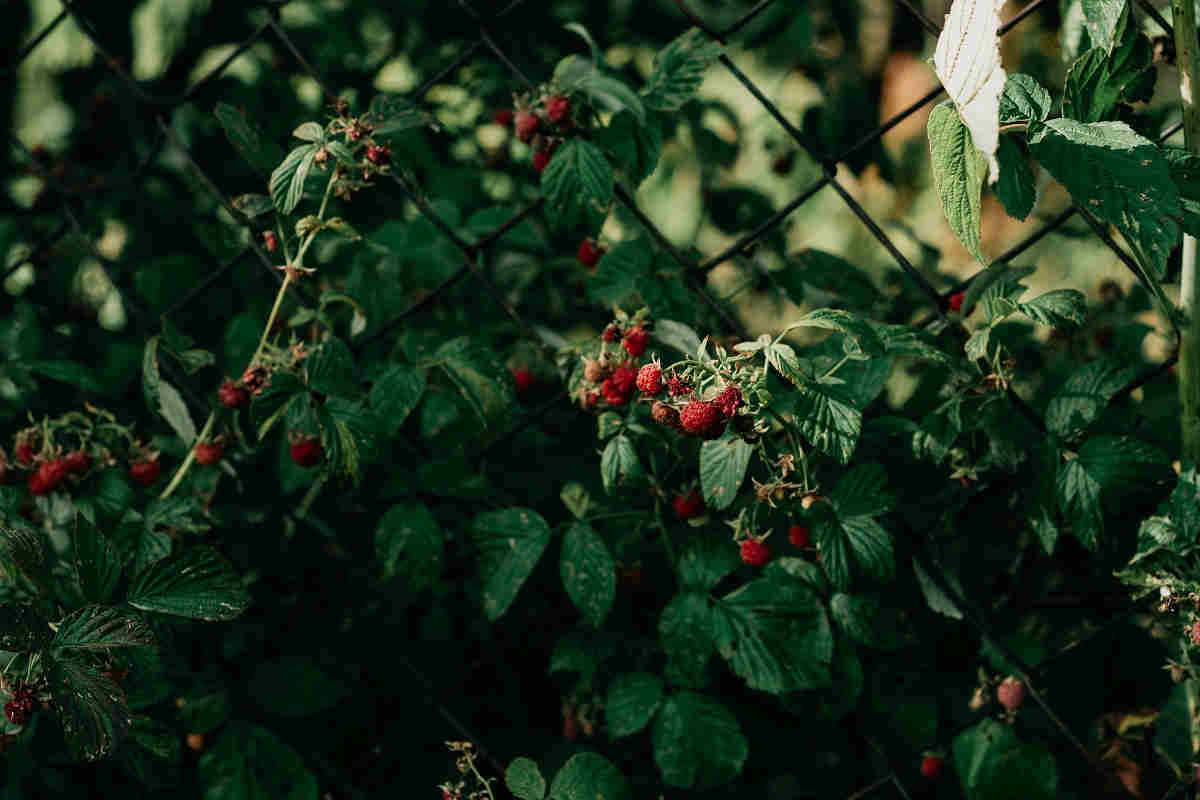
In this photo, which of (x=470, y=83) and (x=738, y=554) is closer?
(x=738, y=554)

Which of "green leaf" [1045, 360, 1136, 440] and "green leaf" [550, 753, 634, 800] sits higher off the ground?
"green leaf" [550, 753, 634, 800]

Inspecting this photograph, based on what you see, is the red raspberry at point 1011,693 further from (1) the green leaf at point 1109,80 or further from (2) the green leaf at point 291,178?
(2) the green leaf at point 291,178

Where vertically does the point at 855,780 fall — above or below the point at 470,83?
below

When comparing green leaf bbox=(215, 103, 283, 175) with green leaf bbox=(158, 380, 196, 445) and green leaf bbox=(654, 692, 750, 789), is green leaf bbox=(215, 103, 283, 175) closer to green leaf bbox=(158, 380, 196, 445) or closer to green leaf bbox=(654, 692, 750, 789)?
green leaf bbox=(158, 380, 196, 445)

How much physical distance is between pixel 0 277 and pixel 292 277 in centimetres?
69

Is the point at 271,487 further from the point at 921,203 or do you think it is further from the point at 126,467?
the point at 921,203

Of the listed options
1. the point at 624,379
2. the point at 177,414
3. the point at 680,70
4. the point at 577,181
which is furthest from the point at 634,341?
the point at 177,414

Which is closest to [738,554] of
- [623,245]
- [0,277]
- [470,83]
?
[623,245]

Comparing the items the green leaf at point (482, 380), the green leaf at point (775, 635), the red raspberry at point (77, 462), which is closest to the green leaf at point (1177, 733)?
the green leaf at point (775, 635)

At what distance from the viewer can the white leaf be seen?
2.18 feet

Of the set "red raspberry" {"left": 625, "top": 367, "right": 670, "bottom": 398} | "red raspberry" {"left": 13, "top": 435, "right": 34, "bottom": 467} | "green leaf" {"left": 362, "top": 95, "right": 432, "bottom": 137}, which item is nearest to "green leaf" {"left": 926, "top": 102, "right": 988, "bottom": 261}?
"red raspberry" {"left": 625, "top": 367, "right": 670, "bottom": 398}

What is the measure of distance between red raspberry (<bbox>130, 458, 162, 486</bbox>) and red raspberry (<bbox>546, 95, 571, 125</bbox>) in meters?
0.52

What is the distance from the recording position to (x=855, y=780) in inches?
47.8

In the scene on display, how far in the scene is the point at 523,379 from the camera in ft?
4.17
